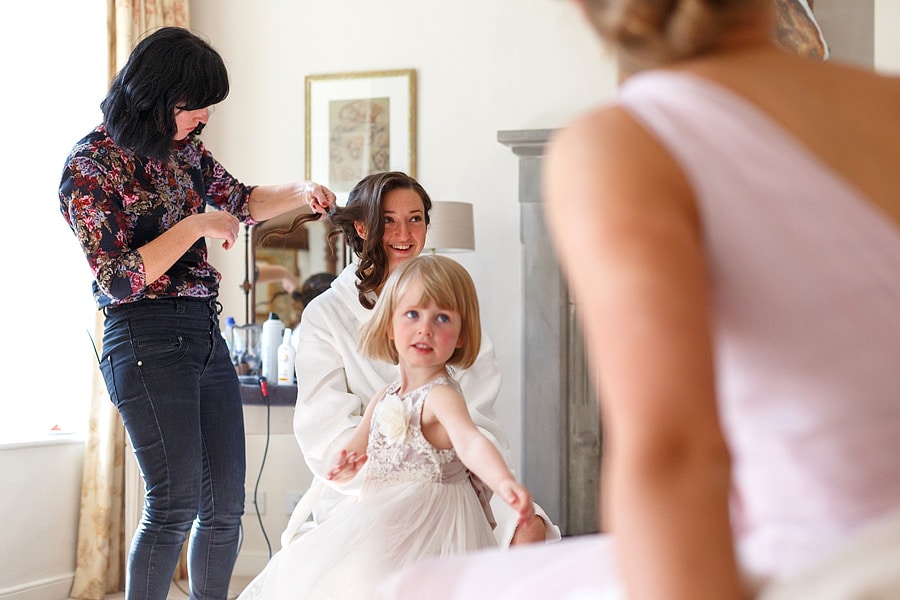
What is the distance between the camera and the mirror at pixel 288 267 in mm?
4348

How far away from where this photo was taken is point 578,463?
396cm

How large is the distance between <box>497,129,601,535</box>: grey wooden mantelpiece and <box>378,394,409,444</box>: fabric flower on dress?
7.13 feet

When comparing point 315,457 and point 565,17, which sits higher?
point 565,17

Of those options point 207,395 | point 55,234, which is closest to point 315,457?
point 207,395

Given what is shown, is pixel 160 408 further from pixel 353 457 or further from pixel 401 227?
pixel 401 227

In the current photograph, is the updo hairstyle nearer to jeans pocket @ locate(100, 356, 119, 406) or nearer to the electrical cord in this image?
jeans pocket @ locate(100, 356, 119, 406)

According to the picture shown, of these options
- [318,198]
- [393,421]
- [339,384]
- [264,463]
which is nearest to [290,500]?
[264,463]

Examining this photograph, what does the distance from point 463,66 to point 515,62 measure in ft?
0.75

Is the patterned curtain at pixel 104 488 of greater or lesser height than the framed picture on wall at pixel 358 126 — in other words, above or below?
below

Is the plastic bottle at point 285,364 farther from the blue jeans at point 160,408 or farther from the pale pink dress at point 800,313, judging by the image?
the pale pink dress at point 800,313

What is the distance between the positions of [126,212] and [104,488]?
2055 mm

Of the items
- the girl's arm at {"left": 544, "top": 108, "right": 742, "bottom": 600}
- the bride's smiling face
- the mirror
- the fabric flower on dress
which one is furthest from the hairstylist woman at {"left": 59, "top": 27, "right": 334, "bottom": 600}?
the mirror

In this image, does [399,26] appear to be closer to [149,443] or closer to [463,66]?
[463,66]

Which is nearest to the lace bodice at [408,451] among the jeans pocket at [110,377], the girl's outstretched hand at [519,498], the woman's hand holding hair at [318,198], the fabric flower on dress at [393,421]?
→ the fabric flower on dress at [393,421]
